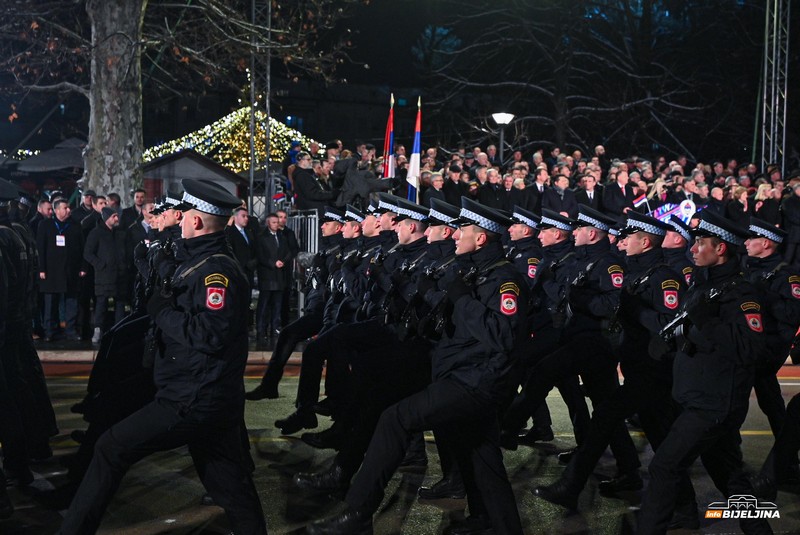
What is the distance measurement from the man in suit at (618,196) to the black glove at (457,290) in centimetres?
1253

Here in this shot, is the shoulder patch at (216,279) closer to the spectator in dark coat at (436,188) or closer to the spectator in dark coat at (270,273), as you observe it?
the spectator in dark coat at (270,273)

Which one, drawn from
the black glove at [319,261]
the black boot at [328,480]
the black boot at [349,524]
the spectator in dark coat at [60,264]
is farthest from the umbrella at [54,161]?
the black boot at [349,524]

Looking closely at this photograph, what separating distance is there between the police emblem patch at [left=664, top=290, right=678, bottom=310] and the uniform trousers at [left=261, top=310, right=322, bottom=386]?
4233 millimetres

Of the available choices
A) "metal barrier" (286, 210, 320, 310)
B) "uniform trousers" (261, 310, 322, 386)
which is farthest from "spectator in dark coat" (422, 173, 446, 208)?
"uniform trousers" (261, 310, 322, 386)

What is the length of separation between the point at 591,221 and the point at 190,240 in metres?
4.27

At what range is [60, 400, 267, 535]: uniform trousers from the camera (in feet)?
Result: 17.6

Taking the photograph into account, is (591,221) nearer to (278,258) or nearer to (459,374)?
(459,374)

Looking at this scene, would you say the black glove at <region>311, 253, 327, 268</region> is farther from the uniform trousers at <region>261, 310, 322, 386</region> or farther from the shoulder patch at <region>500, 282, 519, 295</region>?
the shoulder patch at <region>500, 282, 519, 295</region>

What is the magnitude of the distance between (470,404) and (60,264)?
10824 millimetres

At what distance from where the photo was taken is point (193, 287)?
18.5 ft

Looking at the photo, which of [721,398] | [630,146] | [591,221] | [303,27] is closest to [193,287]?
[721,398]

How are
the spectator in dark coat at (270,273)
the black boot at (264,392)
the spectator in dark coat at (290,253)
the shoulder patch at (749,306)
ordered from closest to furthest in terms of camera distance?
the shoulder patch at (749,306)
the black boot at (264,392)
the spectator in dark coat at (270,273)
the spectator in dark coat at (290,253)

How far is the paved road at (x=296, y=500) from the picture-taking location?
22.1ft

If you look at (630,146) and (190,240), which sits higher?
(630,146)
